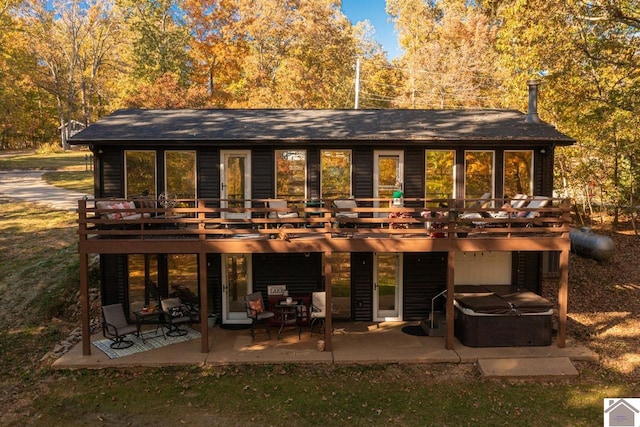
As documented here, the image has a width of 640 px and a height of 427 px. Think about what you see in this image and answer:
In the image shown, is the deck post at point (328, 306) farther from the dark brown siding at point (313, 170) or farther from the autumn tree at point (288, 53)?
the autumn tree at point (288, 53)

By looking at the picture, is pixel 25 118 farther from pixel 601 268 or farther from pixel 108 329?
pixel 601 268

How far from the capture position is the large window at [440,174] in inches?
508

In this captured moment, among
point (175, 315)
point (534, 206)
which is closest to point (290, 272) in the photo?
point (175, 315)

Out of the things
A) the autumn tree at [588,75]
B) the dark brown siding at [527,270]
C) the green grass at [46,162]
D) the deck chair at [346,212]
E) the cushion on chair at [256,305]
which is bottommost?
the cushion on chair at [256,305]

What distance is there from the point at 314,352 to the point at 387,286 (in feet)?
11.2

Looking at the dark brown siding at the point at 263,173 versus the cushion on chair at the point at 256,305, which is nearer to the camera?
the cushion on chair at the point at 256,305

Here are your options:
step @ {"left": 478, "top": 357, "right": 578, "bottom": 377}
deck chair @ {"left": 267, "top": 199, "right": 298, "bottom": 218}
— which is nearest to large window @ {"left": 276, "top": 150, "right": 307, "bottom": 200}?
deck chair @ {"left": 267, "top": 199, "right": 298, "bottom": 218}

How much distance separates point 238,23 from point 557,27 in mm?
18399

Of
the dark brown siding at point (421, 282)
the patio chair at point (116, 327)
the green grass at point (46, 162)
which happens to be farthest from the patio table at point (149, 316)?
the green grass at point (46, 162)

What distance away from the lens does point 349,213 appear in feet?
39.8

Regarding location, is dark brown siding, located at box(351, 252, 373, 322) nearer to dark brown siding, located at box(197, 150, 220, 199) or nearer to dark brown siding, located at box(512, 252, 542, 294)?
dark brown siding, located at box(512, 252, 542, 294)

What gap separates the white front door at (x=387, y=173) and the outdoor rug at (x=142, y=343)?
246 inches

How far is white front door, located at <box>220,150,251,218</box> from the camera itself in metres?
12.7

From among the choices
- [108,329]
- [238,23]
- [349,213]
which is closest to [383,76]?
[238,23]
